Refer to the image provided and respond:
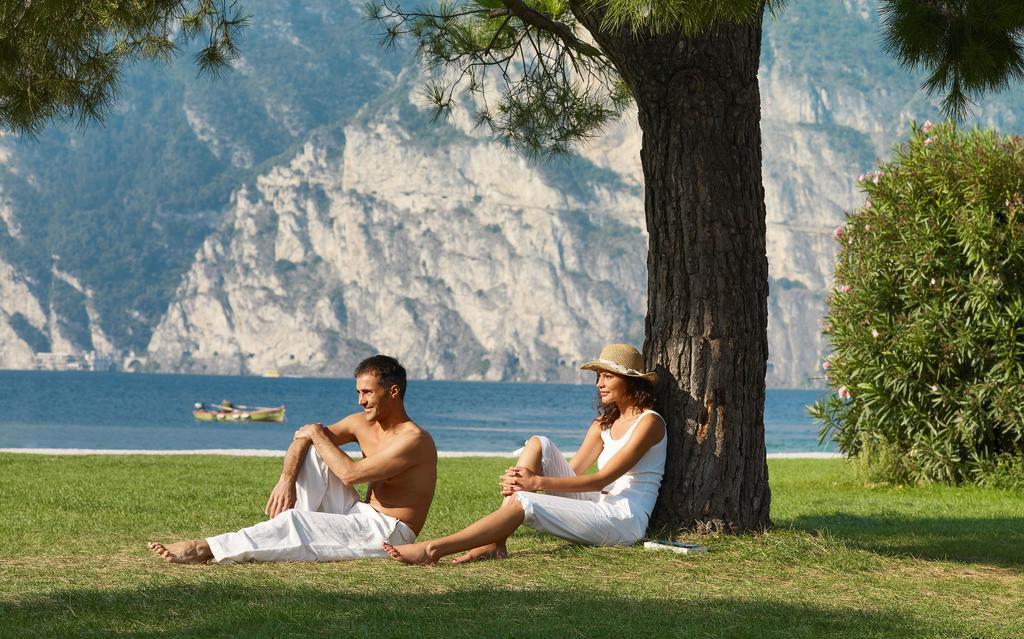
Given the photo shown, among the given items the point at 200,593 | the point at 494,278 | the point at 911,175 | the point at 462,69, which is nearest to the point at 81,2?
the point at 462,69

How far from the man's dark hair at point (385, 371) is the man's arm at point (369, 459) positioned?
0.87 feet

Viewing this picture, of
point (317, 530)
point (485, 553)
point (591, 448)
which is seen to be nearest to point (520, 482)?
point (485, 553)

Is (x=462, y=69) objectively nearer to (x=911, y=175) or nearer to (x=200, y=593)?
(x=911, y=175)

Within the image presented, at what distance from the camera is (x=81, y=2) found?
24.3ft

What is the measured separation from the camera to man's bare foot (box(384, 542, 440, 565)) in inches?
238

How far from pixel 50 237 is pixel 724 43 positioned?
18210cm

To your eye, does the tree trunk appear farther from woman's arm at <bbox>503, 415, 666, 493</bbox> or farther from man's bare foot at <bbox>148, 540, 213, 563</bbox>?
man's bare foot at <bbox>148, 540, 213, 563</bbox>

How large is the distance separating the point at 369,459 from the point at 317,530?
43cm

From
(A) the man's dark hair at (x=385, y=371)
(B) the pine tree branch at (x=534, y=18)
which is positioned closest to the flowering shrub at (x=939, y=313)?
(B) the pine tree branch at (x=534, y=18)

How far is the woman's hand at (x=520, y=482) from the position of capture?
250 inches

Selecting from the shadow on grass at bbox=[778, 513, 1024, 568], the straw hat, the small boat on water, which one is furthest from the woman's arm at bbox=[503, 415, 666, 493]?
the small boat on water

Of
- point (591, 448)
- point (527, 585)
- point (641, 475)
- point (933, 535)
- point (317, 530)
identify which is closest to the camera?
point (527, 585)

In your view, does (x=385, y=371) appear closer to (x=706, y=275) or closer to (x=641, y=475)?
(x=641, y=475)

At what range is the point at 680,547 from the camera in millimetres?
6445
